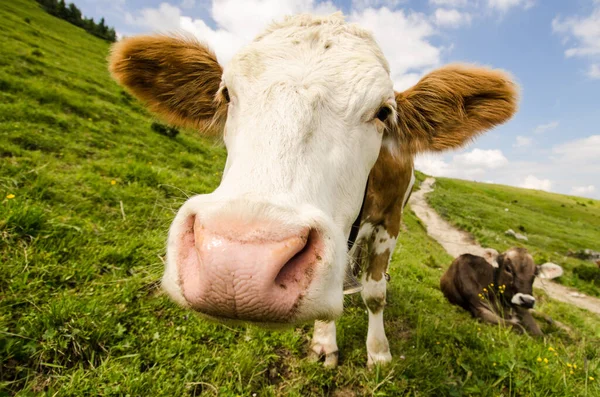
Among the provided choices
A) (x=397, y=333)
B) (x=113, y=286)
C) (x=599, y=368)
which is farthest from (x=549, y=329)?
(x=113, y=286)

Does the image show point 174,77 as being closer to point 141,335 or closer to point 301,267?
point 141,335

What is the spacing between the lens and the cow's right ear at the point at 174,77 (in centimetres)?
284

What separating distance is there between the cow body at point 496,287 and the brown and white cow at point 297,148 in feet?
9.07

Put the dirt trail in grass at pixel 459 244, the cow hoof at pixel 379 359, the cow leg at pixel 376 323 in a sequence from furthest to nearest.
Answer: the dirt trail in grass at pixel 459 244 < the cow leg at pixel 376 323 < the cow hoof at pixel 379 359

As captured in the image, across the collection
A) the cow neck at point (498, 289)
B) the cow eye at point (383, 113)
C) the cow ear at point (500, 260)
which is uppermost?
the cow eye at point (383, 113)

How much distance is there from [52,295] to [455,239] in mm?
18350

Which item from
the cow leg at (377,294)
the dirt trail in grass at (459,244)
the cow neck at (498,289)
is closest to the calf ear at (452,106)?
the cow leg at (377,294)

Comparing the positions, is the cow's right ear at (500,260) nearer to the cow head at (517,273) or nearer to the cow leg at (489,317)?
the cow head at (517,273)

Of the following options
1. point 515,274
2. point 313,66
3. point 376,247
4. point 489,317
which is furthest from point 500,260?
point 313,66

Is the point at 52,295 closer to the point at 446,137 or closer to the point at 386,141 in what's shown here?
the point at 386,141

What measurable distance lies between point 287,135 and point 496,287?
19.7ft

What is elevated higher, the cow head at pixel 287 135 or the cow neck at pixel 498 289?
the cow head at pixel 287 135

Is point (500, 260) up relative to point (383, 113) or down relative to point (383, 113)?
down

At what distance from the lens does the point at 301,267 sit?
1.17 meters
